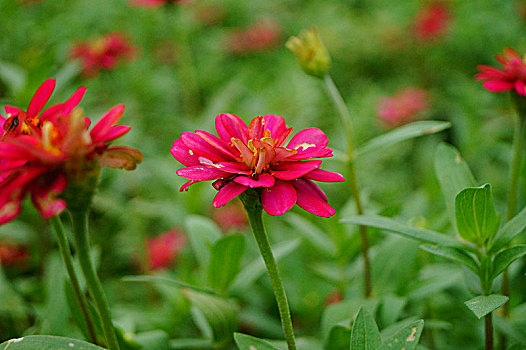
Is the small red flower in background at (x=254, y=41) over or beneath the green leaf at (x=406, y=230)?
over

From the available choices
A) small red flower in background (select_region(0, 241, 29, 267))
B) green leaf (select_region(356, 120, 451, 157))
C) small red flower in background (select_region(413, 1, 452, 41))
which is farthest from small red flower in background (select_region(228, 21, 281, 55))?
green leaf (select_region(356, 120, 451, 157))

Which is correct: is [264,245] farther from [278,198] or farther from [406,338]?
[406,338]

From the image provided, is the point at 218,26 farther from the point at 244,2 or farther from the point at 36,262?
the point at 36,262

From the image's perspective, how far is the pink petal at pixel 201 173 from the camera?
58 centimetres

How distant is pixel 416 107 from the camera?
191 centimetres

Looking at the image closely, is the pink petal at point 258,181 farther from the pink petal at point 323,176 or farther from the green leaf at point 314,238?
the green leaf at point 314,238

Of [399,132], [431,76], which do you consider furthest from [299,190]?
[431,76]

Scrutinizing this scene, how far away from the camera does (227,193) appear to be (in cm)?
58

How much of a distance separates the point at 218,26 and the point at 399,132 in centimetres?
222

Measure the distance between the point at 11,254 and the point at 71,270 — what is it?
784 millimetres

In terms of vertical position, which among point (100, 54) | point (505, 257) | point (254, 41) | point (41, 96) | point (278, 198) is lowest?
point (505, 257)

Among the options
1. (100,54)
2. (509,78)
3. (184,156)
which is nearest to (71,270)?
(184,156)

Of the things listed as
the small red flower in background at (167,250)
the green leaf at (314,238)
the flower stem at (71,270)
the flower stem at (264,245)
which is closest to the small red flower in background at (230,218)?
the small red flower in background at (167,250)

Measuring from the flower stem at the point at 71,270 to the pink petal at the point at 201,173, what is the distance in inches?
6.6
